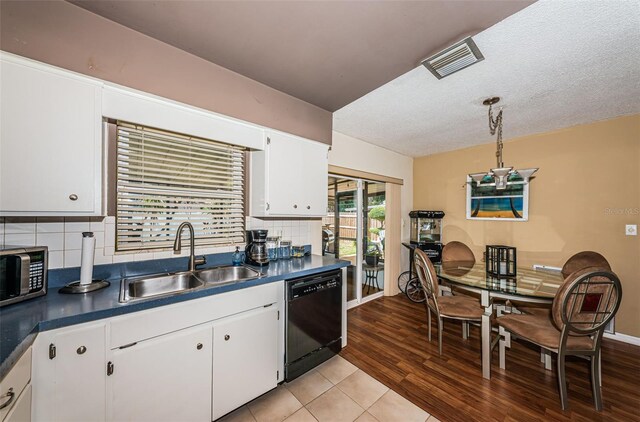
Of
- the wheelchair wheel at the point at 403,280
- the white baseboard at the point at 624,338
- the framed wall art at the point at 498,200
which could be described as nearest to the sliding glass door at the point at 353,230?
the wheelchair wheel at the point at 403,280

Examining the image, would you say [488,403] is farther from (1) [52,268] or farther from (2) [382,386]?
(1) [52,268]

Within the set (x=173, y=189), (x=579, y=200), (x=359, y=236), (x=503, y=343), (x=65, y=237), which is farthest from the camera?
(x=359, y=236)

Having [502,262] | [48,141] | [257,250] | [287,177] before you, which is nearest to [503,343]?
[502,262]

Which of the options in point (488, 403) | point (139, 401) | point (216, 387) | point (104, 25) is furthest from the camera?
point (488, 403)

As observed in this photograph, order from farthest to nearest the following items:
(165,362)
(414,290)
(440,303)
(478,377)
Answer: (414,290) → (440,303) → (478,377) → (165,362)

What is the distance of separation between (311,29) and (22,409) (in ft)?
7.37

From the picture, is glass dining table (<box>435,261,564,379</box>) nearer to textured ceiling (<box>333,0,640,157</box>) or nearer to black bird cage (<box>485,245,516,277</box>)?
black bird cage (<box>485,245,516,277</box>)

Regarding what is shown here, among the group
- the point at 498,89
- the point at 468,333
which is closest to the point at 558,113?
the point at 498,89

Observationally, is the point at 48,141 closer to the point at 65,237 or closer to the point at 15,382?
the point at 65,237

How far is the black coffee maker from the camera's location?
2.12m

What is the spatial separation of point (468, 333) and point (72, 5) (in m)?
4.22

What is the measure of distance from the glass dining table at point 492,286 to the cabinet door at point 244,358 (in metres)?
1.76

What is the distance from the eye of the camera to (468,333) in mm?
2719

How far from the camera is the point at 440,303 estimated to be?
2.49m
